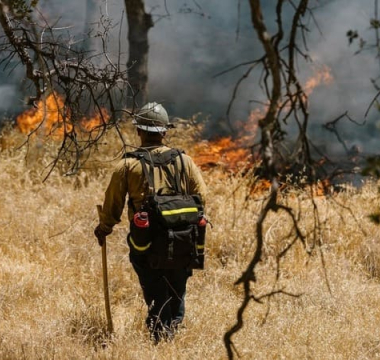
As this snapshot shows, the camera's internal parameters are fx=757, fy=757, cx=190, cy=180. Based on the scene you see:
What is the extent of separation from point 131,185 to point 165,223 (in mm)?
369

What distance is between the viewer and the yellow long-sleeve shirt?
191 inches

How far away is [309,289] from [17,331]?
8.24 ft

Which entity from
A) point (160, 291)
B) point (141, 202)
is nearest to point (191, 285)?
point (160, 291)

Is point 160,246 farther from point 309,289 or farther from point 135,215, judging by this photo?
point 309,289

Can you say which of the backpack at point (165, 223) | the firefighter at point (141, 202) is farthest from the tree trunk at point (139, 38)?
the backpack at point (165, 223)

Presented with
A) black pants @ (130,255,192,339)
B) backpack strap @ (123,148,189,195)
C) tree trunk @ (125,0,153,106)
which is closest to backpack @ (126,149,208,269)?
backpack strap @ (123,148,189,195)

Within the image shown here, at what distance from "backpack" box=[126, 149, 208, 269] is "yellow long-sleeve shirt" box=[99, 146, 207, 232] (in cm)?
5

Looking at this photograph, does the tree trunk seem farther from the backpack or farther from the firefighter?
the backpack

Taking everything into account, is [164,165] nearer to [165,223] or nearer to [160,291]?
[165,223]

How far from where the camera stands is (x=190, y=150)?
10.7 meters

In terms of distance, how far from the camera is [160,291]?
16.7ft

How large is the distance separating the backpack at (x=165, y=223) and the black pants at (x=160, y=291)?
0.18 meters

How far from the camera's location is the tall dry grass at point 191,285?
4.95 meters

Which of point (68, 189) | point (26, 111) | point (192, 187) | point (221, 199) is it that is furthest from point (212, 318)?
point (26, 111)
